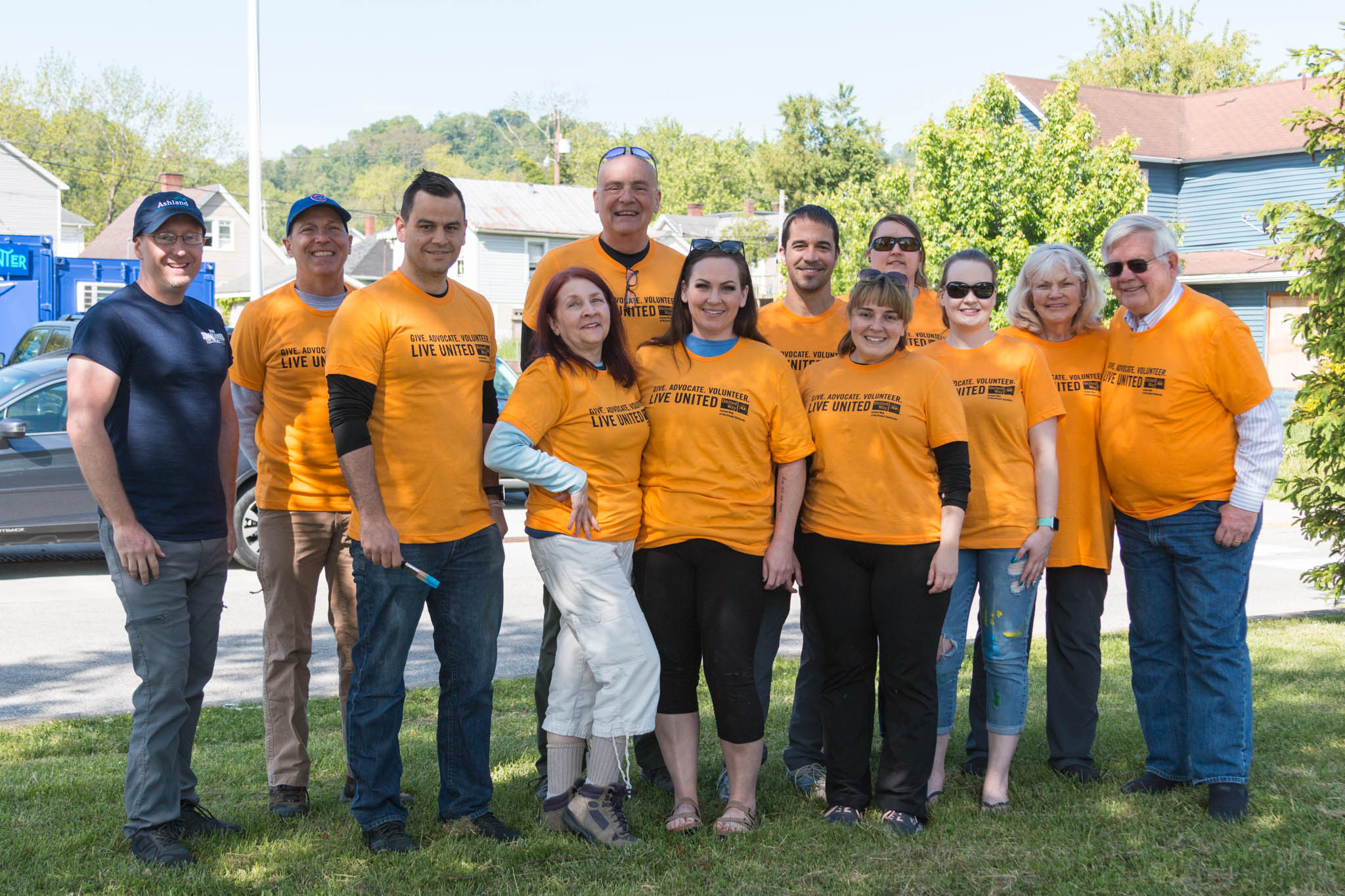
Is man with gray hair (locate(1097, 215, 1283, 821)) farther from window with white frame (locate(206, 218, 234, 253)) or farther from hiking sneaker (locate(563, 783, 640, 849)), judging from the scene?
window with white frame (locate(206, 218, 234, 253))

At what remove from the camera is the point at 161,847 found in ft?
12.5

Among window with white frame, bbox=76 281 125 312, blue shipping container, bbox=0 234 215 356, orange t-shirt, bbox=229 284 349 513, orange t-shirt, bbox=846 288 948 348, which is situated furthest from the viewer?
window with white frame, bbox=76 281 125 312

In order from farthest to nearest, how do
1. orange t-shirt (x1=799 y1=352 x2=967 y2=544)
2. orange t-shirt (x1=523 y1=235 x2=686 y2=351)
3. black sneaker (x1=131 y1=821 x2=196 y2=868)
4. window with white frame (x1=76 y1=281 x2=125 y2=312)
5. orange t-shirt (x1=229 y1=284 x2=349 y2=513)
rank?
window with white frame (x1=76 y1=281 x2=125 y2=312) → orange t-shirt (x1=523 y1=235 x2=686 y2=351) → orange t-shirt (x1=229 y1=284 x2=349 y2=513) → orange t-shirt (x1=799 y1=352 x2=967 y2=544) → black sneaker (x1=131 y1=821 x2=196 y2=868)

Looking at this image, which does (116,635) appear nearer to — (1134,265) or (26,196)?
(1134,265)

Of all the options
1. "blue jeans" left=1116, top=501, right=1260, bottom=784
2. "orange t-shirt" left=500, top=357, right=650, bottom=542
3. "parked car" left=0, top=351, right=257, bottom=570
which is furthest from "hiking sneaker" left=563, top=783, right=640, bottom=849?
"parked car" left=0, top=351, right=257, bottom=570

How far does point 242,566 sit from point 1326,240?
31.3 feet

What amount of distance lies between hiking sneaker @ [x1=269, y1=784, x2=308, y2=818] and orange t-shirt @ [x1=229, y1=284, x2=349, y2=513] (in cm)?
111

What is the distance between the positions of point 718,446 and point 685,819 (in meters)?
1.42

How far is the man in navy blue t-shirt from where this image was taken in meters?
3.74

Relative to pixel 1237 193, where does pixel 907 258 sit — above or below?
below

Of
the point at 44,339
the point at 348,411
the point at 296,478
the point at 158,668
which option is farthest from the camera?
the point at 44,339

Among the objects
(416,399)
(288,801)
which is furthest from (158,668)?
(416,399)

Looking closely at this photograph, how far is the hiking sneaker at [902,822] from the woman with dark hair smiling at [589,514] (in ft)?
3.19

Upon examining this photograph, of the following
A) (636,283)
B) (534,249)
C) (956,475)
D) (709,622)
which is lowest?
(709,622)
